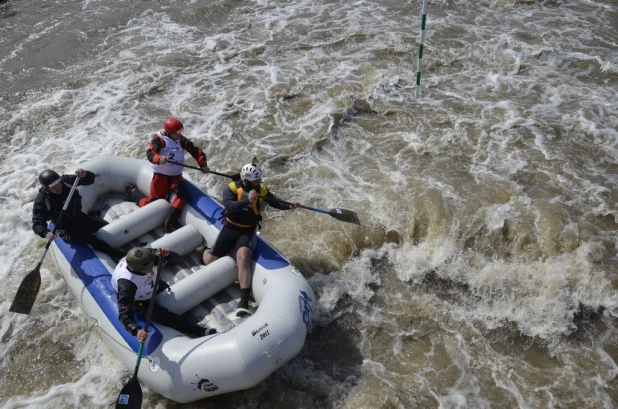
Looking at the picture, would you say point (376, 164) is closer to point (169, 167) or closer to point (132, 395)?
point (169, 167)

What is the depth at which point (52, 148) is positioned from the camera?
28.6 feet

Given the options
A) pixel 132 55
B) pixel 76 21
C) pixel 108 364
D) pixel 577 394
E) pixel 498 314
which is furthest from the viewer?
pixel 76 21

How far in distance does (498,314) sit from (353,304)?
1652mm

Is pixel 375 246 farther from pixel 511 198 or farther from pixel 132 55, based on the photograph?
pixel 132 55

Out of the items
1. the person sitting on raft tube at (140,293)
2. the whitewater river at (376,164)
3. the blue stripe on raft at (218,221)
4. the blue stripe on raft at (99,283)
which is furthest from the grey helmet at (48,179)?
the whitewater river at (376,164)

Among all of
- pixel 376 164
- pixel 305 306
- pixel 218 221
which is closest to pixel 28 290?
pixel 218 221

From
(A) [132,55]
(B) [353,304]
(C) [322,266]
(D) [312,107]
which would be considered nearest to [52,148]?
(A) [132,55]

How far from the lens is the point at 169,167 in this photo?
5.96 metres

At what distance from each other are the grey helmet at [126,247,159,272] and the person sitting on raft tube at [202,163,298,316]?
43.1 inches

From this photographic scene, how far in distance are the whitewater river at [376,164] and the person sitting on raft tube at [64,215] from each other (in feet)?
3.45

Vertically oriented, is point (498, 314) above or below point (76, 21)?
below

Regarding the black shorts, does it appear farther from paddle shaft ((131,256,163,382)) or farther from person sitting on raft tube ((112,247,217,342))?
paddle shaft ((131,256,163,382))

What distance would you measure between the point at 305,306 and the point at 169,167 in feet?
8.29

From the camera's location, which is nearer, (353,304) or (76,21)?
(353,304)
